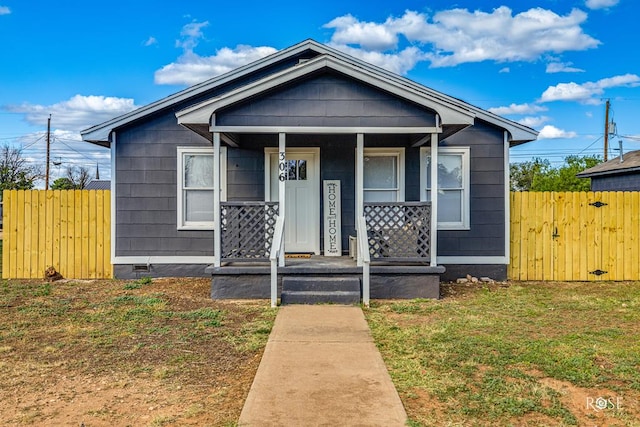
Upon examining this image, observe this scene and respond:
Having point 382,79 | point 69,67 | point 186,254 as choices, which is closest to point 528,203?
point 382,79

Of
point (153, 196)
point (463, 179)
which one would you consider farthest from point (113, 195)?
point (463, 179)

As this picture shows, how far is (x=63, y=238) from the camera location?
A: 10.1m

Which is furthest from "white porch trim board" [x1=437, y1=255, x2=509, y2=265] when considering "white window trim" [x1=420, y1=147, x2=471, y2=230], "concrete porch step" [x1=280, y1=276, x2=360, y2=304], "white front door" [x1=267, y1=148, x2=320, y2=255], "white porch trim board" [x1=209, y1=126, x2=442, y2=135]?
"white porch trim board" [x1=209, y1=126, x2=442, y2=135]

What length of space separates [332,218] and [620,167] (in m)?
12.8

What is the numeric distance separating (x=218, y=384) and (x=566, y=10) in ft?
61.3

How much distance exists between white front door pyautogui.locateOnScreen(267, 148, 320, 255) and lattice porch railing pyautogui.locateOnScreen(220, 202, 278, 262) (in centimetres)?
192

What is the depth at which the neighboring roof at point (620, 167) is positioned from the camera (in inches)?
659

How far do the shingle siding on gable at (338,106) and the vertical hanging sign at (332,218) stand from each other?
2196mm

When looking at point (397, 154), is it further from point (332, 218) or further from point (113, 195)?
point (113, 195)

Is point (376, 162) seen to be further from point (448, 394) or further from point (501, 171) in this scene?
point (448, 394)

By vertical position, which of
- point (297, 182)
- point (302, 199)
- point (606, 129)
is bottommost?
point (302, 199)

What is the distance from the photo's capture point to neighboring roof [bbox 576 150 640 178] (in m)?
16.7

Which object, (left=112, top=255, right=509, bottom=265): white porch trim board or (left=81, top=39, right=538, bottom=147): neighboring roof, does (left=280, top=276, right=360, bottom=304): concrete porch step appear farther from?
(left=81, top=39, right=538, bottom=147): neighboring roof

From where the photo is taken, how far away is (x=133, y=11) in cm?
1600
